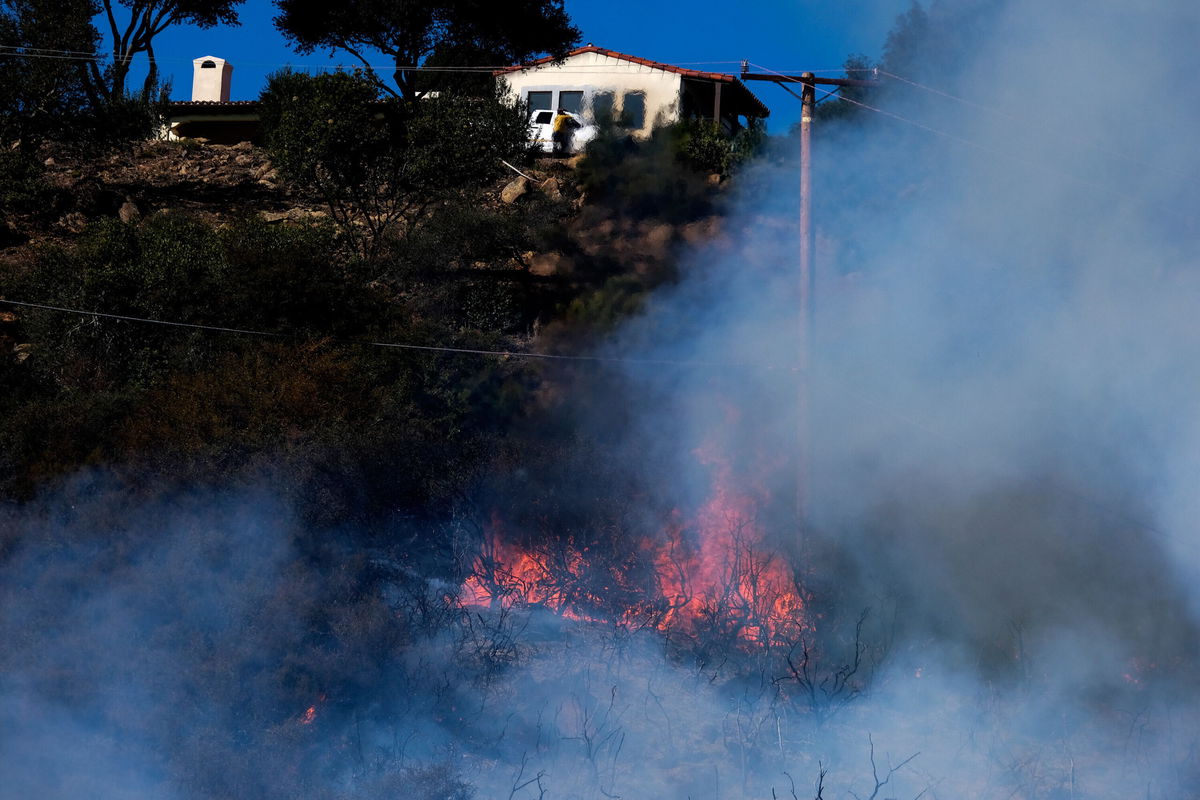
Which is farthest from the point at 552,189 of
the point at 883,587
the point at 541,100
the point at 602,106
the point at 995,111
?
the point at 883,587

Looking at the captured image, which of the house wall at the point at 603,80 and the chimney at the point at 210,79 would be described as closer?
the house wall at the point at 603,80

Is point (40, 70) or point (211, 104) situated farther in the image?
point (211, 104)

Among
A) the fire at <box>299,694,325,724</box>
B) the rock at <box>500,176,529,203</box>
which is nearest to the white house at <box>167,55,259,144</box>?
the rock at <box>500,176,529,203</box>

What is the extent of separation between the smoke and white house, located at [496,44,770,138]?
14.2m

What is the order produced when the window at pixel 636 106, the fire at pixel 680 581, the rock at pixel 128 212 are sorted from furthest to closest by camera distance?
1. the window at pixel 636 106
2. the rock at pixel 128 212
3. the fire at pixel 680 581

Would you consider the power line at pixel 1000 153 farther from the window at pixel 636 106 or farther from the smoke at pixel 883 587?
the window at pixel 636 106

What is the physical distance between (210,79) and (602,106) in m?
13.8

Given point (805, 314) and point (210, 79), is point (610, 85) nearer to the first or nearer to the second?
point (210, 79)

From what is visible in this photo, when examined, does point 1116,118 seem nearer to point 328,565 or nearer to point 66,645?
point 328,565

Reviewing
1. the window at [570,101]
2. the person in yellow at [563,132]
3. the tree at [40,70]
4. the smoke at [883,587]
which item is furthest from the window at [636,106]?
the smoke at [883,587]

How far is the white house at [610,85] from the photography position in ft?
91.3

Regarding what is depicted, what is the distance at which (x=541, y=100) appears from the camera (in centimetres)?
2853

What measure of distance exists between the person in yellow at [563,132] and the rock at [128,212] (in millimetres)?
9586

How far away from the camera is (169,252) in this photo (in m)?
19.0
